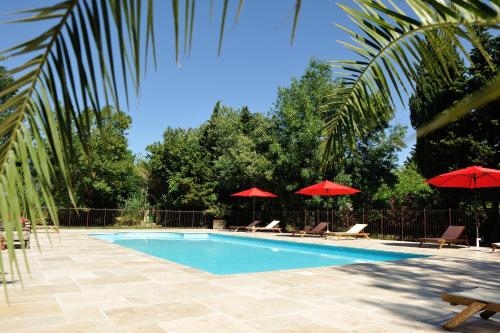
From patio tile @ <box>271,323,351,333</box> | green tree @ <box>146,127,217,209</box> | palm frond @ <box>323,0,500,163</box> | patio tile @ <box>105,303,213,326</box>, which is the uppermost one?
green tree @ <box>146,127,217,209</box>

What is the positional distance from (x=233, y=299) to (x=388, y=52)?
130 inches

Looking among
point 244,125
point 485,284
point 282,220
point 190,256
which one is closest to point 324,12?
point 485,284

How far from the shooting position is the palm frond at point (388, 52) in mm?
1864

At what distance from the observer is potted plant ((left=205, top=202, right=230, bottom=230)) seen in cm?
2291

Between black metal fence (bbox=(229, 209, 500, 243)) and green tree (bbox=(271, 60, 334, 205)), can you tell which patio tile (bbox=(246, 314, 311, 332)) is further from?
green tree (bbox=(271, 60, 334, 205))

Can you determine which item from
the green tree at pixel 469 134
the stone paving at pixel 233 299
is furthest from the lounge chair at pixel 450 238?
the stone paving at pixel 233 299

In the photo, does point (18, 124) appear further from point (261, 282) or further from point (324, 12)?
point (261, 282)

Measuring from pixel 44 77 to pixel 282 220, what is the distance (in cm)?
2043

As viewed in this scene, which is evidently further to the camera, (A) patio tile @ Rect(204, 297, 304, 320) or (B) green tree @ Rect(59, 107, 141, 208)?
(B) green tree @ Rect(59, 107, 141, 208)

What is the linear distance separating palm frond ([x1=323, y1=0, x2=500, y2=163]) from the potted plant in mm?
19805

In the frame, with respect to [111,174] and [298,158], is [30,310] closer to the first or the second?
[298,158]

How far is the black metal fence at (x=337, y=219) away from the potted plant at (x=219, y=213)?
432 millimetres

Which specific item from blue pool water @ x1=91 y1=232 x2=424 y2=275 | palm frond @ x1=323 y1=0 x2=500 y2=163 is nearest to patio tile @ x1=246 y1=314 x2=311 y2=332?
palm frond @ x1=323 y1=0 x2=500 y2=163

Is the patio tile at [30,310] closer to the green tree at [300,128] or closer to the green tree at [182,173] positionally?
the green tree at [300,128]
